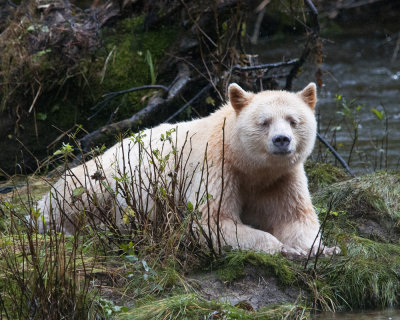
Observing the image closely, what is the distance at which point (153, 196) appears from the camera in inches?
206

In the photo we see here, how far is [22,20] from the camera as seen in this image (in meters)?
9.91

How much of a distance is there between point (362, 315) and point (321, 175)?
3179 mm

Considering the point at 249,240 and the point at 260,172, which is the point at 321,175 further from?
the point at 249,240

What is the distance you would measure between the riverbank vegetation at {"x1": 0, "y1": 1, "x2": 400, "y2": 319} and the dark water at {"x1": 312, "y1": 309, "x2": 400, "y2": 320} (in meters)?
0.09

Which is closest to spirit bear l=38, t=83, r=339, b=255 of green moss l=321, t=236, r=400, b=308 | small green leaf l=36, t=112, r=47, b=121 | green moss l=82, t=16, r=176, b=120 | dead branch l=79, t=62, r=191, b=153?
green moss l=321, t=236, r=400, b=308

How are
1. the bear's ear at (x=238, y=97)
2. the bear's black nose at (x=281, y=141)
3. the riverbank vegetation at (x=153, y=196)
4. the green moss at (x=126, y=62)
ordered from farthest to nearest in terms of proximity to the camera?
1. the green moss at (x=126, y=62)
2. the bear's ear at (x=238, y=97)
3. the bear's black nose at (x=281, y=141)
4. the riverbank vegetation at (x=153, y=196)

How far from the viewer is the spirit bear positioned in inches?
223

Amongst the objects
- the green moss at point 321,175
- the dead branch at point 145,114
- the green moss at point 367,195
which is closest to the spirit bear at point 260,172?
the green moss at point 367,195

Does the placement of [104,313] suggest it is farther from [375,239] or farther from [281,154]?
[375,239]

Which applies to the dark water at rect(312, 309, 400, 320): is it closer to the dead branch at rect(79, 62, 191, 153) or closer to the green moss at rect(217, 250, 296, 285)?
the green moss at rect(217, 250, 296, 285)

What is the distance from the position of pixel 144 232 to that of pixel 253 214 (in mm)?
1500

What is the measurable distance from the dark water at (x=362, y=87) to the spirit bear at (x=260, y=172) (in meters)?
4.00

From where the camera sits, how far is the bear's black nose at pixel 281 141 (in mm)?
5539

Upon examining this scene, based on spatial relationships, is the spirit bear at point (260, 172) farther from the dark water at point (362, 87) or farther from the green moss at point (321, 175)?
the dark water at point (362, 87)
